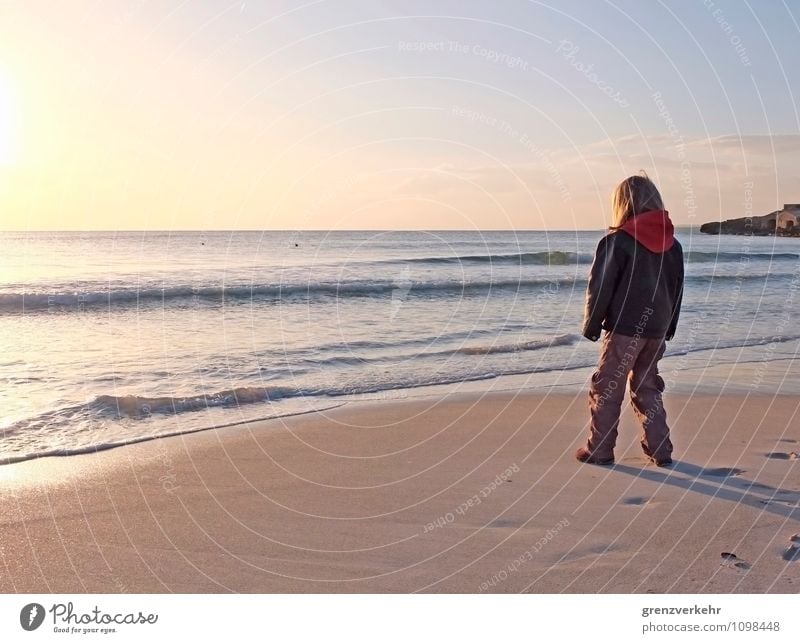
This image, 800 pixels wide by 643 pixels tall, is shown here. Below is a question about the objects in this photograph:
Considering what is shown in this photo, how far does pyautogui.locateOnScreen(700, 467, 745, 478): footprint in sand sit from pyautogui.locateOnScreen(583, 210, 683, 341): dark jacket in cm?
117

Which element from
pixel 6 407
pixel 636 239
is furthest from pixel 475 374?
pixel 6 407

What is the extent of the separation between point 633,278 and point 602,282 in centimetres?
27

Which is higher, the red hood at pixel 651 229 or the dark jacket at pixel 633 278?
the red hood at pixel 651 229

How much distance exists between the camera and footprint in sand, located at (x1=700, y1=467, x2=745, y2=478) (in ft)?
20.6

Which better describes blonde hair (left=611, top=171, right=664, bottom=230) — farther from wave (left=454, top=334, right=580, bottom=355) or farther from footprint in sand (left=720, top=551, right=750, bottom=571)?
wave (left=454, top=334, right=580, bottom=355)

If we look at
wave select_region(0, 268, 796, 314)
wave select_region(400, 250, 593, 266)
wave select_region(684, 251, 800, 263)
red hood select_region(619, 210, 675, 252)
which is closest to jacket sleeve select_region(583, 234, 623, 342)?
red hood select_region(619, 210, 675, 252)

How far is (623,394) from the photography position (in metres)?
6.61

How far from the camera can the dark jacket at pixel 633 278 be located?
645cm

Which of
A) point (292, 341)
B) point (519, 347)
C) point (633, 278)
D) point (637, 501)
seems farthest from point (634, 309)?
point (292, 341)

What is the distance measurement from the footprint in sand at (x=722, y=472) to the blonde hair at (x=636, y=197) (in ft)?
6.96

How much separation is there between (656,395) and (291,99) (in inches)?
226

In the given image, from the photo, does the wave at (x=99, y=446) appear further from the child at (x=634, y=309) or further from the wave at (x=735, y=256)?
the wave at (x=735, y=256)

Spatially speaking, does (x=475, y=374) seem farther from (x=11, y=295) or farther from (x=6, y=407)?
(x=11, y=295)

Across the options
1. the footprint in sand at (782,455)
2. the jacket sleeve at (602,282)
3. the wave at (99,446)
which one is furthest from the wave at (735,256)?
the wave at (99,446)
